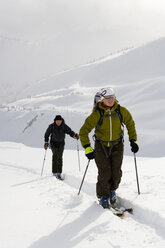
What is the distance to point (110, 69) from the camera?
46.3m

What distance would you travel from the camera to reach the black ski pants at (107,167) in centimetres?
517

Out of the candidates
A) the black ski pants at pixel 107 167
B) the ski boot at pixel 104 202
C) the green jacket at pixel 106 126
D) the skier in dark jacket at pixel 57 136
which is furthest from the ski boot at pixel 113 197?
the skier in dark jacket at pixel 57 136

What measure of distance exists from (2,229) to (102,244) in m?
1.39

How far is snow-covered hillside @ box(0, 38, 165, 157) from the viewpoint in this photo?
779 inches

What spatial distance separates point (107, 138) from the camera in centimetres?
509

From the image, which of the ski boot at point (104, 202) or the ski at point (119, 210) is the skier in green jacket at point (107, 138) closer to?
the ski boot at point (104, 202)

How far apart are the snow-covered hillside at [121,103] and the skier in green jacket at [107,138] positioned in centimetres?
1145

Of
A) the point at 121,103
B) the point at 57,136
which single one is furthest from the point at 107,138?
the point at 121,103

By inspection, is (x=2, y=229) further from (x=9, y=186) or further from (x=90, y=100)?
(x=90, y=100)

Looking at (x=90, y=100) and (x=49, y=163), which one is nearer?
(x=49, y=163)

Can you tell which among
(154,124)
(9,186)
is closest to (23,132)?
(154,124)

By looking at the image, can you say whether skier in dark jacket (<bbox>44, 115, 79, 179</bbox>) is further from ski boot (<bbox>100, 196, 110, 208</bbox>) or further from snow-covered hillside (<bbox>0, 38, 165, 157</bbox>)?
snow-covered hillside (<bbox>0, 38, 165, 157</bbox>)

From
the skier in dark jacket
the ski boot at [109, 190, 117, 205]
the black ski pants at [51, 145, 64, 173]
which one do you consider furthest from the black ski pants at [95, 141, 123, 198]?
the black ski pants at [51, 145, 64, 173]

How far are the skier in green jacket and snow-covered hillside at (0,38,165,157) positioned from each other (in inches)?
451
